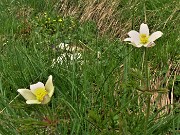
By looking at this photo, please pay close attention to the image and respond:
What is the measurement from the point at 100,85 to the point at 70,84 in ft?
0.57

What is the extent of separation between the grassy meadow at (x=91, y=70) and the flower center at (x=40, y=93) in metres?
0.04

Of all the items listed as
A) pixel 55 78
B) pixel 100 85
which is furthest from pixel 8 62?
pixel 100 85

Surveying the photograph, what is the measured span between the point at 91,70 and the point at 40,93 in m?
0.96

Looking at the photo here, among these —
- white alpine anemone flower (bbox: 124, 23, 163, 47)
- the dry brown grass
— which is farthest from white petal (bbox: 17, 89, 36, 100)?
the dry brown grass

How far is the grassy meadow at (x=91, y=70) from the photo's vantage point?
1698 mm

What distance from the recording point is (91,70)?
7.61 ft

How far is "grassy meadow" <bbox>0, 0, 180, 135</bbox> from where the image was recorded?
1698 mm

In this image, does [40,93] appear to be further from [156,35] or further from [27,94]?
[156,35]

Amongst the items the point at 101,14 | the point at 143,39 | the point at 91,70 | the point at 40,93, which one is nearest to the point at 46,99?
the point at 40,93

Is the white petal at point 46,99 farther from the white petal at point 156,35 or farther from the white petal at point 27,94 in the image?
the white petal at point 156,35

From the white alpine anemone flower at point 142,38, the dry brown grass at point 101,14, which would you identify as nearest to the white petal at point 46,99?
the white alpine anemone flower at point 142,38

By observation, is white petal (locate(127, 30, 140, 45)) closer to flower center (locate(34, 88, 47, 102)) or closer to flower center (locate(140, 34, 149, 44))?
flower center (locate(140, 34, 149, 44))

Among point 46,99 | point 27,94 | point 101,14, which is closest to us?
point 46,99

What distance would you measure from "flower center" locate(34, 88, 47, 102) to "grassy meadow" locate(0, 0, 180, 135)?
0.14ft
